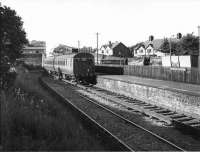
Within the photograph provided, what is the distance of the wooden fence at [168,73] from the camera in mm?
25922

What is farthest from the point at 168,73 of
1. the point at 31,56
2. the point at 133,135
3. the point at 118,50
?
the point at 31,56

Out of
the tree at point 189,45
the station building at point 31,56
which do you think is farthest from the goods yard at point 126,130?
the tree at point 189,45

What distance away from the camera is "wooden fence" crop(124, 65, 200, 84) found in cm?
2592

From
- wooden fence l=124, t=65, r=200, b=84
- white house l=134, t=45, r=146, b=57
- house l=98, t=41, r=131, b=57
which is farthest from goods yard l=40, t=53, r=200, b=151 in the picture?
house l=98, t=41, r=131, b=57

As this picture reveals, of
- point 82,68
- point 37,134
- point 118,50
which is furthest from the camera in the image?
point 118,50

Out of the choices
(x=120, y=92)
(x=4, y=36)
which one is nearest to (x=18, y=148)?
(x=4, y=36)

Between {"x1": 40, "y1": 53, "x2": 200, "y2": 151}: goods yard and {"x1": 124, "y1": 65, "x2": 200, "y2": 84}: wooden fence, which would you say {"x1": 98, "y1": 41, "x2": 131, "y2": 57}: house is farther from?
{"x1": 40, "y1": 53, "x2": 200, "y2": 151}: goods yard

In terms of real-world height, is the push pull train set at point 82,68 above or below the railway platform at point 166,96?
above

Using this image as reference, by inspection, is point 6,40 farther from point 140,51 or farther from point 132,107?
point 140,51

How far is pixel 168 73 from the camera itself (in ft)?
97.1

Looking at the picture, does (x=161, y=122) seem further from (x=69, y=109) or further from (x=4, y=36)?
(x=4, y=36)

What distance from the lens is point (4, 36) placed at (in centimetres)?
1312

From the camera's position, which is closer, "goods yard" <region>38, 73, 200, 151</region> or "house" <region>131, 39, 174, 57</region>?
"goods yard" <region>38, 73, 200, 151</region>

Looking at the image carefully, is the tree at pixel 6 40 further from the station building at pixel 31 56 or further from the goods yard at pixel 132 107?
the goods yard at pixel 132 107
